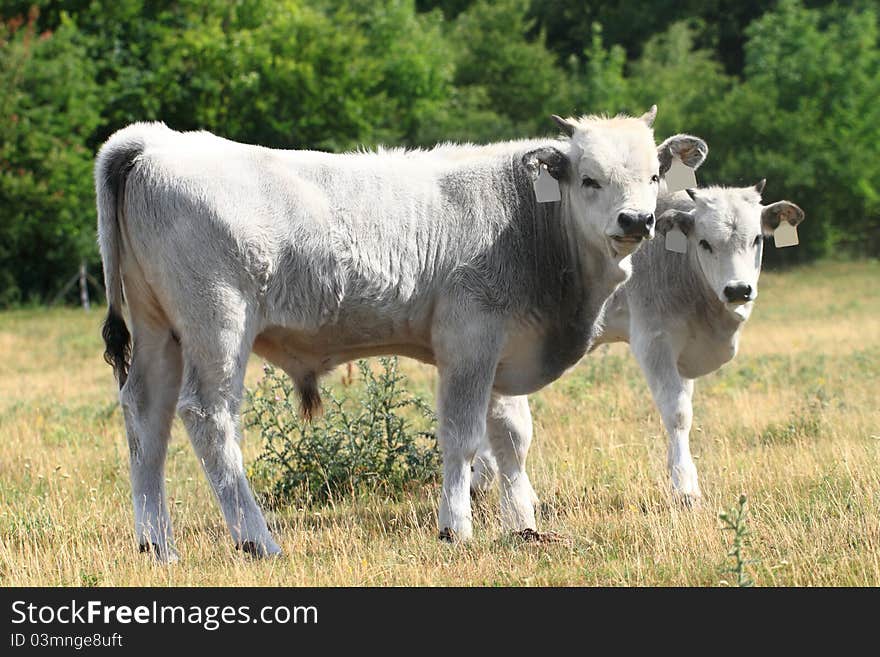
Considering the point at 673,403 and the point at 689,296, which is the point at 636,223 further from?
the point at 689,296

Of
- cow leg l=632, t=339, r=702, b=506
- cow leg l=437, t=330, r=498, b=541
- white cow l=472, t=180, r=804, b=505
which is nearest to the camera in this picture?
cow leg l=437, t=330, r=498, b=541

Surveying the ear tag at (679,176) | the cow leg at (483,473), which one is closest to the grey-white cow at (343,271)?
the ear tag at (679,176)

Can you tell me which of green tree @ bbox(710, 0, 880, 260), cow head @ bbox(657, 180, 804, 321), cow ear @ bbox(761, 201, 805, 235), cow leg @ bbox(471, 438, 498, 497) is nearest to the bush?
cow leg @ bbox(471, 438, 498, 497)

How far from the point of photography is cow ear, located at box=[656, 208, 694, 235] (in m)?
8.67

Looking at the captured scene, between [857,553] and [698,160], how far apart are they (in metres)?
2.88

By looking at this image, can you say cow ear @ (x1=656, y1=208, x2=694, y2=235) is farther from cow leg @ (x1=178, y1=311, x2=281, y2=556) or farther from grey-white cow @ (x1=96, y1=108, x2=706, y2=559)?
cow leg @ (x1=178, y1=311, x2=281, y2=556)

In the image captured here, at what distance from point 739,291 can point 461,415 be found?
7.97ft

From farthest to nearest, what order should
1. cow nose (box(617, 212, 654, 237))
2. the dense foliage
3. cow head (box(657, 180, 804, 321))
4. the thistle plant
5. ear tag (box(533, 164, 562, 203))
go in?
the dense foliage
cow head (box(657, 180, 804, 321))
ear tag (box(533, 164, 562, 203))
cow nose (box(617, 212, 654, 237))
the thistle plant

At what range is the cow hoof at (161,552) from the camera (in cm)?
660

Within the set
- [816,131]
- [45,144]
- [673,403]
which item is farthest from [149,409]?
[816,131]

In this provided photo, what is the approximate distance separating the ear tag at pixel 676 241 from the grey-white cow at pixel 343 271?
1641 millimetres

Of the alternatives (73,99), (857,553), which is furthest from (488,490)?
(73,99)

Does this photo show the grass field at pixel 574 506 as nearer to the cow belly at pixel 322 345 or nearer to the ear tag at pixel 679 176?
the cow belly at pixel 322 345

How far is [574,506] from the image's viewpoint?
7.95m
